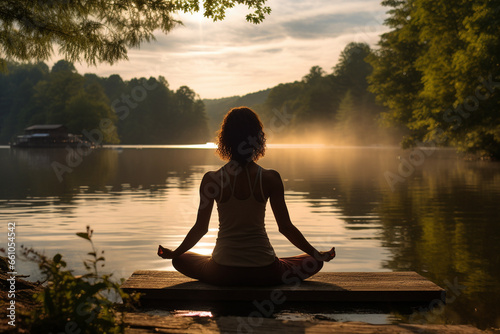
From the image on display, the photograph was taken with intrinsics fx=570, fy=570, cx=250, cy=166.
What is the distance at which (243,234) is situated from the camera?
516cm

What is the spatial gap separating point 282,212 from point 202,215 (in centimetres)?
75

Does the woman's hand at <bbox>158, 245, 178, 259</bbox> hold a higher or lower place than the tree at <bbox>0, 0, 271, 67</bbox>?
lower

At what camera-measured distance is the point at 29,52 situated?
10.0 meters

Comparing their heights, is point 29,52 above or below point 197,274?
above

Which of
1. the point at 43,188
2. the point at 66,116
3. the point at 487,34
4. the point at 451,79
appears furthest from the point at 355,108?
the point at 43,188

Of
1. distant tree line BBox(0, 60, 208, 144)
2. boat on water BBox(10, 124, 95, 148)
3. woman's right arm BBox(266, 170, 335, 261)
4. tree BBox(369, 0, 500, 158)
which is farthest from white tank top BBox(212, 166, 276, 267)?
distant tree line BBox(0, 60, 208, 144)

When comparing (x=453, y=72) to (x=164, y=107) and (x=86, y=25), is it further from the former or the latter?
(x=164, y=107)

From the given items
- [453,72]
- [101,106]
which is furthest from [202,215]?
[101,106]

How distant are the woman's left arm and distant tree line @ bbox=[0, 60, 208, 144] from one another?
360 ft

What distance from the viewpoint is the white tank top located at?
16.8 feet

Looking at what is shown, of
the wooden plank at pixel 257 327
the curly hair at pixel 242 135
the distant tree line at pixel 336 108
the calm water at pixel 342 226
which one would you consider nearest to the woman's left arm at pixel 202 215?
the curly hair at pixel 242 135

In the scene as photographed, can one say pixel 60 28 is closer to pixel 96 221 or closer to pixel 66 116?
pixel 96 221

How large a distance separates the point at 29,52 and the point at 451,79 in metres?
30.5

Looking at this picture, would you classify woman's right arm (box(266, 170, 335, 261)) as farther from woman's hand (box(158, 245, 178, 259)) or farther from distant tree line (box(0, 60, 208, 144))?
distant tree line (box(0, 60, 208, 144))
